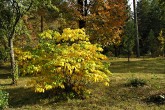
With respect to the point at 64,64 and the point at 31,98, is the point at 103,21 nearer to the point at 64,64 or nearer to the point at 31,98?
the point at 31,98

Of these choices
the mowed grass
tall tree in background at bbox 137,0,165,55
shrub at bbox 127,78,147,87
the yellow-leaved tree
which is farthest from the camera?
tall tree in background at bbox 137,0,165,55

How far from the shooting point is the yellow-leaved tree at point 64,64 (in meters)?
12.2

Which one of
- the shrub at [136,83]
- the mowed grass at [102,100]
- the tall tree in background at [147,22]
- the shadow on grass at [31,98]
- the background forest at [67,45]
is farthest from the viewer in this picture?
the tall tree in background at [147,22]

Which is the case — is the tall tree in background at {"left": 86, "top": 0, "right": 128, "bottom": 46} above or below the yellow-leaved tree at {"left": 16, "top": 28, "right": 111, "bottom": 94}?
above

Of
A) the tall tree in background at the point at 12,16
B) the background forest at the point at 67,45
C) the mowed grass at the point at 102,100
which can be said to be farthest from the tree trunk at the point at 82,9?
the mowed grass at the point at 102,100

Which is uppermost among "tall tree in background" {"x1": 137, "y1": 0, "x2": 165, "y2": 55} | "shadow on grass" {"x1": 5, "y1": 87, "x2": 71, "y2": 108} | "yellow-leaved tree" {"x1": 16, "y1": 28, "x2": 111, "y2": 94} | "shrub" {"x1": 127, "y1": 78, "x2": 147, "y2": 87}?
"tall tree in background" {"x1": 137, "y1": 0, "x2": 165, "y2": 55}

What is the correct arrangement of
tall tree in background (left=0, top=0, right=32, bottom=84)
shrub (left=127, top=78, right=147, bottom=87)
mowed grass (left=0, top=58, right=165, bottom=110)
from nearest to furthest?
mowed grass (left=0, top=58, right=165, bottom=110)
shrub (left=127, top=78, right=147, bottom=87)
tall tree in background (left=0, top=0, right=32, bottom=84)

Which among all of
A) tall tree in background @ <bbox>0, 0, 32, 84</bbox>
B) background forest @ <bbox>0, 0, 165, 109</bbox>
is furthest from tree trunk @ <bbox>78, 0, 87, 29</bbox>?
tall tree in background @ <bbox>0, 0, 32, 84</bbox>

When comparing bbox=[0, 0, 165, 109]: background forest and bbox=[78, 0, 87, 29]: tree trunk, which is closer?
bbox=[0, 0, 165, 109]: background forest

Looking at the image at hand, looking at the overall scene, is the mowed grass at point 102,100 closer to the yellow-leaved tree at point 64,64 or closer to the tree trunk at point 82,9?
the yellow-leaved tree at point 64,64

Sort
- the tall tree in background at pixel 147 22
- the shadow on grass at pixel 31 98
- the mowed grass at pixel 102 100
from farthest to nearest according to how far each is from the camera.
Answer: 1. the tall tree in background at pixel 147 22
2. the shadow on grass at pixel 31 98
3. the mowed grass at pixel 102 100

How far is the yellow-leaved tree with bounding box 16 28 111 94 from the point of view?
12209 mm

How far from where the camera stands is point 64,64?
12148mm

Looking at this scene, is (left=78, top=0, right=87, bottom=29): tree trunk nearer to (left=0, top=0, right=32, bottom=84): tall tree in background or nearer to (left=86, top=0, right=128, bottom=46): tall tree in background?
(left=86, top=0, right=128, bottom=46): tall tree in background
